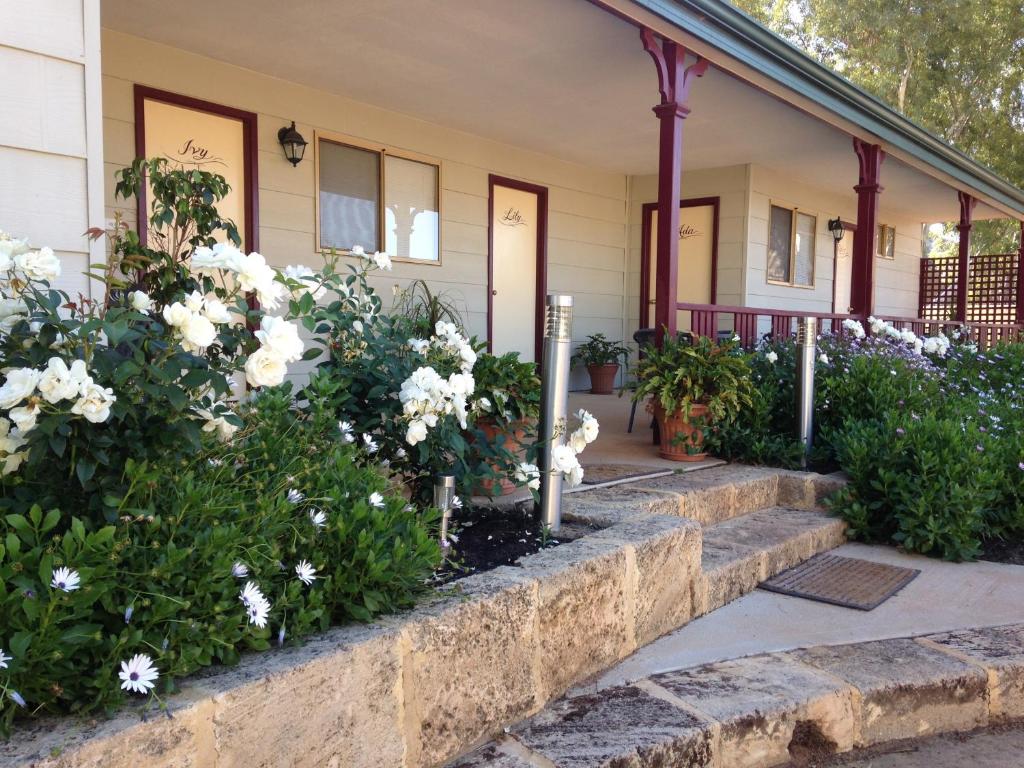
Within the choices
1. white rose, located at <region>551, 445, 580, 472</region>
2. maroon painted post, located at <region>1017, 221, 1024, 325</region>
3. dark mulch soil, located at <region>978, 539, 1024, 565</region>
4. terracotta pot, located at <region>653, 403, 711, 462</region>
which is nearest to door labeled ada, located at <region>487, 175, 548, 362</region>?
terracotta pot, located at <region>653, 403, 711, 462</region>

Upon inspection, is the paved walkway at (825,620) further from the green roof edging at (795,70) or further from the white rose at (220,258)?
the green roof edging at (795,70)

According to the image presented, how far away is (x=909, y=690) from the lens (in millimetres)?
2303

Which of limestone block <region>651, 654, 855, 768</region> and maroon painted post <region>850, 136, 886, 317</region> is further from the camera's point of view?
maroon painted post <region>850, 136, 886, 317</region>

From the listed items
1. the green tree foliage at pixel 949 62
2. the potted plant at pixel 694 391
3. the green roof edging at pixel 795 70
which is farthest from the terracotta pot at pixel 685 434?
the green tree foliage at pixel 949 62

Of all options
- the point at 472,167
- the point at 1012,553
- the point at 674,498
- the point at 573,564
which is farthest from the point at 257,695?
the point at 472,167

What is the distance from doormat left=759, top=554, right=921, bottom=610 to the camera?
10.0ft

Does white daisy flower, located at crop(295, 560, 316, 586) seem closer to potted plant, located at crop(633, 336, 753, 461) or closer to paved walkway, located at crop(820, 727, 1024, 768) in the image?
paved walkway, located at crop(820, 727, 1024, 768)

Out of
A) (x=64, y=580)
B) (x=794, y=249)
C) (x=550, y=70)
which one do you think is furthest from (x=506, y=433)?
(x=794, y=249)

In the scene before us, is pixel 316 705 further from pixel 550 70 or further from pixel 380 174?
pixel 380 174

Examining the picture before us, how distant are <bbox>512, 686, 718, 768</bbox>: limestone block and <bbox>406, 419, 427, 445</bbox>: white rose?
81cm

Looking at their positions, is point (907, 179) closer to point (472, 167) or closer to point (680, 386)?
point (472, 167)

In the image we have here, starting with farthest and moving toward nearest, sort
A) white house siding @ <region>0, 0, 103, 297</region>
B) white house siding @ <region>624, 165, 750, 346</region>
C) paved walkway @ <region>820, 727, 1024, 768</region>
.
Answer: white house siding @ <region>624, 165, 750, 346</region> → paved walkway @ <region>820, 727, 1024, 768</region> → white house siding @ <region>0, 0, 103, 297</region>

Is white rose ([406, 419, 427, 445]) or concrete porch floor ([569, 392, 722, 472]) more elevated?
white rose ([406, 419, 427, 445])

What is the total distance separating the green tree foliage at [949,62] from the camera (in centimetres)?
1523
